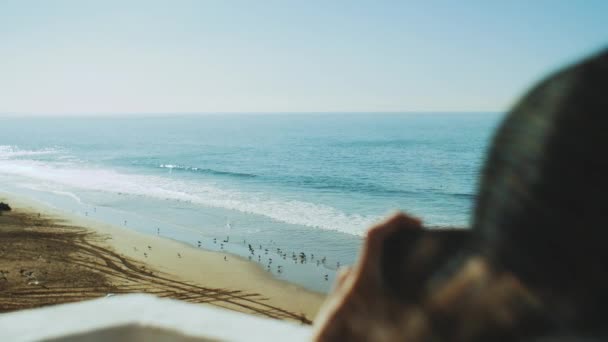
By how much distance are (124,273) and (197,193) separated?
816 inches

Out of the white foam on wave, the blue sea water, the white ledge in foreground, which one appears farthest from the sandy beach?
the white ledge in foreground

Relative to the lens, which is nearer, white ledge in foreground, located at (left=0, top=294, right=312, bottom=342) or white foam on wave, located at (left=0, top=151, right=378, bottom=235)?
white ledge in foreground, located at (left=0, top=294, right=312, bottom=342)

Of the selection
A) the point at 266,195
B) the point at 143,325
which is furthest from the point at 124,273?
the point at 266,195

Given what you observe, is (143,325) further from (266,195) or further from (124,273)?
(266,195)

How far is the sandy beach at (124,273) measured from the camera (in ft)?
58.5

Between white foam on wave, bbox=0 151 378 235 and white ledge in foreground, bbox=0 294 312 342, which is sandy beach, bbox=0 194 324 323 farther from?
white ledge in foreground, bbox=0 294 312 342

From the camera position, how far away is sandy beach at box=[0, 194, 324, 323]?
1784cm

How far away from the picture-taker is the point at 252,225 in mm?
30172

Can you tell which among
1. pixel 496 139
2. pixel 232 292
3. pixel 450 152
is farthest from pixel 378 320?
pixel 450 152

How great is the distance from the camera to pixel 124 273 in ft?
68.5

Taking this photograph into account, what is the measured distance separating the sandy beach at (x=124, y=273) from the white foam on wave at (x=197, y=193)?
8.66 metres

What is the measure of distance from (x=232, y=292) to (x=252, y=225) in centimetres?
1099

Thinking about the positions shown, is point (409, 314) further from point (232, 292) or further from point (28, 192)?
point (28, 192)

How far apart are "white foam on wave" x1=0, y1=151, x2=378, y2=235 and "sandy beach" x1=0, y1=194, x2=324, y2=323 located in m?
8.66
